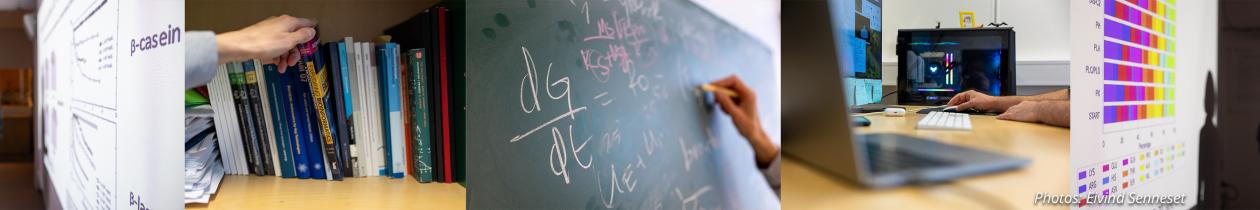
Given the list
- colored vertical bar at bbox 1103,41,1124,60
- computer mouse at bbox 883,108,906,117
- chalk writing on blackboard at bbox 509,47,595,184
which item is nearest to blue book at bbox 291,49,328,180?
chalk writing on blackboard at bbox 509,47,595,184

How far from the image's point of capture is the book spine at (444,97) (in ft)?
2.69

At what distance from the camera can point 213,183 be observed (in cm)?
79

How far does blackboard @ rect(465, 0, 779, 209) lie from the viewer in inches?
33.8

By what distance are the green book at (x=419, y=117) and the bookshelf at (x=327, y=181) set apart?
18mm

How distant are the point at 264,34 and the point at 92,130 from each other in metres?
0.44

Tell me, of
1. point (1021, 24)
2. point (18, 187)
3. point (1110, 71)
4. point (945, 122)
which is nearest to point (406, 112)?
point (945, 122)

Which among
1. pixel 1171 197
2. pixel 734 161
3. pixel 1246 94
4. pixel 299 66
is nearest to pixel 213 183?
pixel 299 66

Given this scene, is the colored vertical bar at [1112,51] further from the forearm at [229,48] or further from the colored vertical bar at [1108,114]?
the forearm at [229,48]

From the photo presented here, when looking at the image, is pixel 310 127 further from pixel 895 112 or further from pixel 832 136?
pixel 895 112

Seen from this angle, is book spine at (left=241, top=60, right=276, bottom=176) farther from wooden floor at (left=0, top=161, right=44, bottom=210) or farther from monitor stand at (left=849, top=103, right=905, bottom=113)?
wooden floor at (left=0, top=161, right=44, bottom=210)

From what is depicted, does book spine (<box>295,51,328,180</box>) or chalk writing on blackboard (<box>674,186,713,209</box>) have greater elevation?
book spine (<box>295,51,328,180</box>)

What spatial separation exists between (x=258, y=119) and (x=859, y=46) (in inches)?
29.9

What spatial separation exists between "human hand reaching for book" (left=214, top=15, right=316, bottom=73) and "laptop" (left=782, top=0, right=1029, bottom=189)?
624mm

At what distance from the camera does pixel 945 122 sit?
3.45ft
